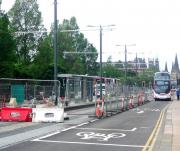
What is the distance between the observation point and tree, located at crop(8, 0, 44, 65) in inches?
3718

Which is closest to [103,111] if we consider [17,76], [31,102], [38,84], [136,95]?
[31,102]

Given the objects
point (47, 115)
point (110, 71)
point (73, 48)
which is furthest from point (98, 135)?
point (110, 71)

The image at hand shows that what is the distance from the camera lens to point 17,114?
27156mm

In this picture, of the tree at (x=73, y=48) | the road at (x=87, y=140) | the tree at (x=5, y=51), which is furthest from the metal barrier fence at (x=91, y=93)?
the tree at (x=73, y=48)

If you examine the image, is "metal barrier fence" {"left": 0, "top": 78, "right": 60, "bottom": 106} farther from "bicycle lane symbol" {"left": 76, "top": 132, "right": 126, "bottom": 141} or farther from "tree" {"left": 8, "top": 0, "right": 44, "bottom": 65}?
"tree" {"left": 8, "top": 0, "right": 44, "bottom": 65}

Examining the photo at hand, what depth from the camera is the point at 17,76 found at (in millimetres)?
73125

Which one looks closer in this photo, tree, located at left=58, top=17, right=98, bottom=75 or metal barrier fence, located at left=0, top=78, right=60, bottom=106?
metal barrier fence, located at left=0, top=78, right=60, bottom=106

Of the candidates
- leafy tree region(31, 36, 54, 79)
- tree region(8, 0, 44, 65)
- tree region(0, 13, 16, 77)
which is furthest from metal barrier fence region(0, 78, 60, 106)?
tree region(8, 0, 44, 65)

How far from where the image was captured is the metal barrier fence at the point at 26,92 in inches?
1276

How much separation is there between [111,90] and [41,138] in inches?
828

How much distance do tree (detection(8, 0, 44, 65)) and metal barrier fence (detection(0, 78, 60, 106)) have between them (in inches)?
2127

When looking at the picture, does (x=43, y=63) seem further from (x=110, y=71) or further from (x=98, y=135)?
(x=98, y=135)

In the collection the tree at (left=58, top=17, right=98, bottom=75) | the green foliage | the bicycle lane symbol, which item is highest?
the tree at (left=58, top=17, right=98, bottom=75)

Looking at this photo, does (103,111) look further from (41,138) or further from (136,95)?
(136,95)
